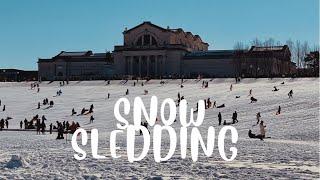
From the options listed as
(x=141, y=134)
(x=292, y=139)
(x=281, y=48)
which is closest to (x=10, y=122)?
(x=141, y=134)

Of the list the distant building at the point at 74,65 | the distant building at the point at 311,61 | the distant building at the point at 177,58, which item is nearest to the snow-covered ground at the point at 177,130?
the distant building at the point at 177,58

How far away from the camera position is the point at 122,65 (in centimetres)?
10575

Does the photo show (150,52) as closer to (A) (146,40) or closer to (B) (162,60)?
(B) (162,60)

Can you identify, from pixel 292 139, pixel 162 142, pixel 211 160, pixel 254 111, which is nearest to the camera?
pixel 211 160

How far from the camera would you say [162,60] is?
103 m

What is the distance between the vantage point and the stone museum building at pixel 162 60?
98.2m

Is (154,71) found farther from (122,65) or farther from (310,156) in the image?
(310,156)

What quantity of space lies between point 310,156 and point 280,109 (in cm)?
2208

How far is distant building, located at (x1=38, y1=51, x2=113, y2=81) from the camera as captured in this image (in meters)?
110

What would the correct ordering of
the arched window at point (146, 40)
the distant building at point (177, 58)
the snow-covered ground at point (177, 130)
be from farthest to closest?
1. the arched window at point (146, 40)
2. the distant building at point (177, 58)
3. the snow-covered ground at point (177, 130)

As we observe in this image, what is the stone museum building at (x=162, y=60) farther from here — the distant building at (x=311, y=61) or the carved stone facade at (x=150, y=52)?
the distant building at (x=311, y=61)

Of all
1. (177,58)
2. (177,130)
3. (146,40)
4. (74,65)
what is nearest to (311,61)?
(177,58)

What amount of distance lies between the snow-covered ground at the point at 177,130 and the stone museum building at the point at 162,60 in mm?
24305

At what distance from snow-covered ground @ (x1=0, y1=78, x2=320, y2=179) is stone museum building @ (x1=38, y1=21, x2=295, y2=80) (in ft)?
A: 79.7
